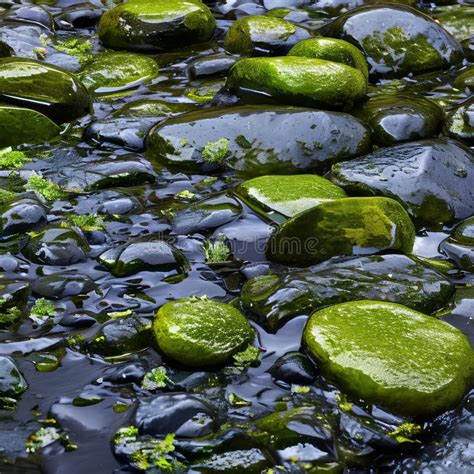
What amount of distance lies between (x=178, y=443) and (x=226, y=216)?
2.42 metres

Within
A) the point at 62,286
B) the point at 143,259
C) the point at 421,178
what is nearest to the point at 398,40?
the point at 421,178

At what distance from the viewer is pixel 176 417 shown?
12.7 ft

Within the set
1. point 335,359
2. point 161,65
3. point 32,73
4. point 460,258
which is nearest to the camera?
point 335,359

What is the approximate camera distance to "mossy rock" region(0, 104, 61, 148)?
276 inches

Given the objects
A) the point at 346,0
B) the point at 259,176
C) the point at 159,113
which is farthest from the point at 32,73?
the point at 346,0

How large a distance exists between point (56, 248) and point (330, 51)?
13.5ft

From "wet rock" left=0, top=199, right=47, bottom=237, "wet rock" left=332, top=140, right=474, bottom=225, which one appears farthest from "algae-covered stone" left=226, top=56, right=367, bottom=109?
"wet rock" left=0, top=199, right=47, bottom=237

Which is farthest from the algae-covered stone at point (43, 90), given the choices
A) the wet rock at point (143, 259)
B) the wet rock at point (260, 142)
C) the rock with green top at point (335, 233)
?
the rock with green top at point (335, 233)

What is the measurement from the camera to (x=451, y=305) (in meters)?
5.02

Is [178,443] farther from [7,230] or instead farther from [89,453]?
[7,230]

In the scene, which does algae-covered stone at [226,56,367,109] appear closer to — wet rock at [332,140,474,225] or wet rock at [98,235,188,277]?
wet rock at [332,140,474,225]

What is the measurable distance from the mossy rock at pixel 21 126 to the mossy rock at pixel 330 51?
2781 millimetres

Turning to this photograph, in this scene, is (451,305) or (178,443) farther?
(451,305)

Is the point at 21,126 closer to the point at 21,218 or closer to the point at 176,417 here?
the point at 21,218
